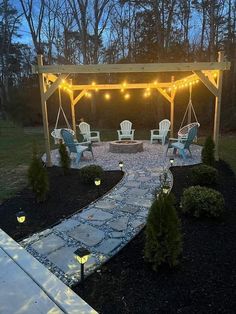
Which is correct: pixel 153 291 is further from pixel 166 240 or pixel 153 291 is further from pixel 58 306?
pixel 58 306

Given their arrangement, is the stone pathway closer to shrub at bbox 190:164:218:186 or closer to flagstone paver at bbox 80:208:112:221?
flagstone paver at bbox 80:208:112:221

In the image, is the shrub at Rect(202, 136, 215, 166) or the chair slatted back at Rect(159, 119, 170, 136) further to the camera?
the chair slatted back at Rect(159, 119, 170, 136)

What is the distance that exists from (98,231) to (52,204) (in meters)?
1.13

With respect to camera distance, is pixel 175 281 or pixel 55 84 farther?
pixel 55 84

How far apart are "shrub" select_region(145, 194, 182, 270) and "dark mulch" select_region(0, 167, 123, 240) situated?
1.51 m

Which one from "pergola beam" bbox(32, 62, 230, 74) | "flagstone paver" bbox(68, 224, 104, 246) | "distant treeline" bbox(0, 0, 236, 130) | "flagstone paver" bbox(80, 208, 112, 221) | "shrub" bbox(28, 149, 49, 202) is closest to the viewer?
"flagstone paver" bbox(68, 224, 104, 246)

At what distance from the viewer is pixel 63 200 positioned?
4.09 metres

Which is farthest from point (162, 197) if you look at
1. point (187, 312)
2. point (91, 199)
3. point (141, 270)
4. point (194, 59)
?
point (194, 59)

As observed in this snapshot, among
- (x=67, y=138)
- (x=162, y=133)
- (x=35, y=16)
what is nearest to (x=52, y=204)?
(x=67, y=138)

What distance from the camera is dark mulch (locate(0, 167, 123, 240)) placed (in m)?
3.24

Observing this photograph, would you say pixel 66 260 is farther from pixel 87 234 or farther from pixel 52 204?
pixel 52 204

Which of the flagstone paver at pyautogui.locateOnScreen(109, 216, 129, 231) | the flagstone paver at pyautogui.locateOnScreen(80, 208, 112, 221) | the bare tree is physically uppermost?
the bare tree

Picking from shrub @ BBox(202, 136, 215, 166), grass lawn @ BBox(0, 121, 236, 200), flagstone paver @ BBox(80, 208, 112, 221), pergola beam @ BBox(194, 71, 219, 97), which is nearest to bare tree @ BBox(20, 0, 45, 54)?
grass lawn @ BBox(0, 121, 236, 200)

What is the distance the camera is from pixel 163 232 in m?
2.21
